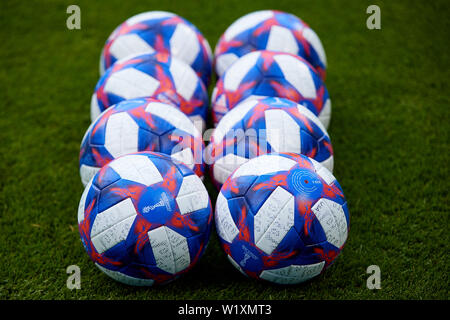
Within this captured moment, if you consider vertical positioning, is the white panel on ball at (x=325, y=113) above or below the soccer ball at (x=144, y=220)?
above

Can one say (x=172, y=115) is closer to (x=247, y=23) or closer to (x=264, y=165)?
(x=264, y=165)

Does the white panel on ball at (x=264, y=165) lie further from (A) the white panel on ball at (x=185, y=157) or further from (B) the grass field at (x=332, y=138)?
(B) the grass field at (x=332, y=138)

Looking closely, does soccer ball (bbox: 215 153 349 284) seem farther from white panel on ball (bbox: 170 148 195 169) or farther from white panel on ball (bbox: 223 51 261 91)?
white panel on ball (bbox: 223 51 261 91)

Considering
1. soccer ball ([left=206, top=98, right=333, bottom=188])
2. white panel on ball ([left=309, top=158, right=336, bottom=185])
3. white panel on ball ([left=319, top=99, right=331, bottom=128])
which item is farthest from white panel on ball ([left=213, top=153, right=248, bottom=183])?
white panel on ball ([left=319, top=99, right=331, bottom=128])

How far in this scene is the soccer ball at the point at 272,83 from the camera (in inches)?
147

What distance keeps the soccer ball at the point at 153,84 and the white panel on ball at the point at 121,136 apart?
46 centimetres

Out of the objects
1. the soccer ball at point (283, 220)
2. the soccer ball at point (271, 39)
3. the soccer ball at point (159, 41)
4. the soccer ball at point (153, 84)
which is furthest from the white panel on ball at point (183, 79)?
the soccer ball at point (283, 220)

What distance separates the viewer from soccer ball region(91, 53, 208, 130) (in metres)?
3.71

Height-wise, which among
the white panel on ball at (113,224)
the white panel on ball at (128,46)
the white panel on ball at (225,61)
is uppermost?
the white panel on ball at (128,46)

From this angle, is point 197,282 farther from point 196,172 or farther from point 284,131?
point 284,131

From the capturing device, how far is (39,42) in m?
5.91

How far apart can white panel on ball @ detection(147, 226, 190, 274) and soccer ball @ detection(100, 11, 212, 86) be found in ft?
6.72

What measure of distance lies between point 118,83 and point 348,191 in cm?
222

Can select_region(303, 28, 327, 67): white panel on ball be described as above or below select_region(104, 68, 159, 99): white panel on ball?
above
